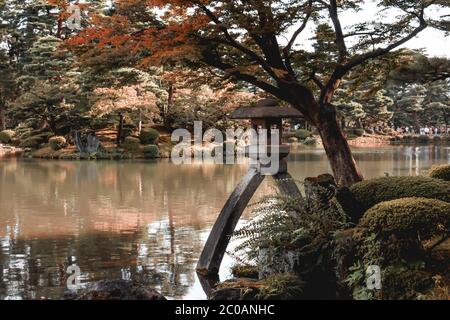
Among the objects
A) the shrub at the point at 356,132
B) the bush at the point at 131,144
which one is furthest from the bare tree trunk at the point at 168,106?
the shrub at the point at 356,132

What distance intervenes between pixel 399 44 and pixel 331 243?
502cm

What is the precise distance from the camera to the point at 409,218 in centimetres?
494

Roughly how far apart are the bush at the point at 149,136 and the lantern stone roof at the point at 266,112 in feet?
72.4

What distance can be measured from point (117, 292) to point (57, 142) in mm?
25404

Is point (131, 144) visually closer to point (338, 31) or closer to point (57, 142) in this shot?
point (57, 142)

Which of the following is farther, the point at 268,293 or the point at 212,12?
the point at 212,12

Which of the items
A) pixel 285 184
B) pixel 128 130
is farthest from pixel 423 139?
pixel 285 184

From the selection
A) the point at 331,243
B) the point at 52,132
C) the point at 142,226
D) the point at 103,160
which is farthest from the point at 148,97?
the point at 331,243

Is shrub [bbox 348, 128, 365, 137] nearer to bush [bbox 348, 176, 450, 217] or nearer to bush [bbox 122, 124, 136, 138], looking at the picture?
bush [bbox 122, 124, 136, 138]

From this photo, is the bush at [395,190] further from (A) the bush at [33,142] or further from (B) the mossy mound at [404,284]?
(A) the bush at [33,142]

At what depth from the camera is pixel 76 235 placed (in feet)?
30.9

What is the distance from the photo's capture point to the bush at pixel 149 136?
2868 cm

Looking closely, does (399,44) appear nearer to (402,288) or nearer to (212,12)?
(212,12)
